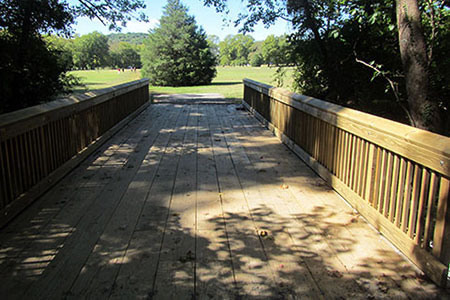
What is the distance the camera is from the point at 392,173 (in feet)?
9.71

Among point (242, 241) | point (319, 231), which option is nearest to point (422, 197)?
point (319, 231)

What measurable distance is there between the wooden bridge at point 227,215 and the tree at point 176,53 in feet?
78.9

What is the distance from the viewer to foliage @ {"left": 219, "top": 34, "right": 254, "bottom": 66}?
6629 inches

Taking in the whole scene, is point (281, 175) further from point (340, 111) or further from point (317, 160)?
point (340, 111)

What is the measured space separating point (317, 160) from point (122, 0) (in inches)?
308

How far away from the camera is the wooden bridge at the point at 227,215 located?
2404mm

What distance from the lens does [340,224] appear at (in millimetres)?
3357

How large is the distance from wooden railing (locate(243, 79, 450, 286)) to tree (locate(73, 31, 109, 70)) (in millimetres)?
107803

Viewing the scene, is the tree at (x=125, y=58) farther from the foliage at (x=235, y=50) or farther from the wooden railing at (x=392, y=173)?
the wooden railing at (x=392, y=173)

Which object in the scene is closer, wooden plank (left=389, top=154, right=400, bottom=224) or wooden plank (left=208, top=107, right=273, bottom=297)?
wooden plank (left=208, top=107, right=273, bottom=297)

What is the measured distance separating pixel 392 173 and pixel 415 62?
290 cm

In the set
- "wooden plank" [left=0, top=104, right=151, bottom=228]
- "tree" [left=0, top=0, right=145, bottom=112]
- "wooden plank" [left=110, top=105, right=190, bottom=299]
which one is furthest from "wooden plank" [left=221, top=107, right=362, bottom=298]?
"tree" [left=0, top=0, right=145, bottom=112]

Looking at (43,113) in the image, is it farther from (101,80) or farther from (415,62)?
(101,80)

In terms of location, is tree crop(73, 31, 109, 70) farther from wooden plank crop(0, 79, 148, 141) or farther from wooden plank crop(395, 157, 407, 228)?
wooden plank crop(395, 157, 407, 228)
